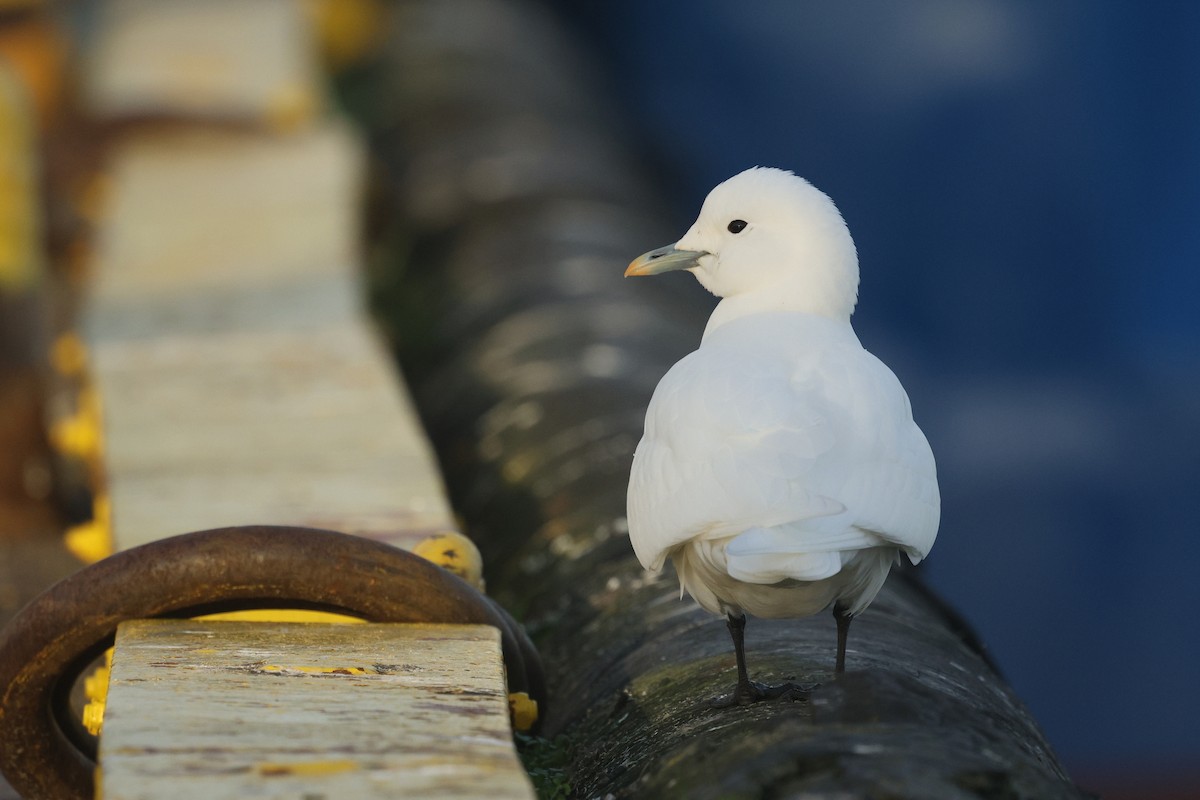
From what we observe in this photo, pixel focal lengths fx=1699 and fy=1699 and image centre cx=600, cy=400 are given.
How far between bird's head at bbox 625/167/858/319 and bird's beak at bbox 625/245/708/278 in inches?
2.8

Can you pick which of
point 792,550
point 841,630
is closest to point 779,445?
point 792,550

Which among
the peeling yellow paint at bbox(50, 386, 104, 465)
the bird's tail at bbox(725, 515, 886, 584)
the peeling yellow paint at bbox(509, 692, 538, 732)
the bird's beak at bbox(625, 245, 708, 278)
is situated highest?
the bird's beak at bbox(625, 245, 708, 278)

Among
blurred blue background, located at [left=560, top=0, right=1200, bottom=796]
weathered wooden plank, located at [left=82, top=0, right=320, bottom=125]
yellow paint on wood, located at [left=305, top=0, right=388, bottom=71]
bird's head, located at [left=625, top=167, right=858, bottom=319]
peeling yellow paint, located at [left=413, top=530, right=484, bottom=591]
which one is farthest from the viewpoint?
yellow paint on wood, located at [left=305, top=0, right=388, bottom=71]

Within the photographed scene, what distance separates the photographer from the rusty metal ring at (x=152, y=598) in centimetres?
303

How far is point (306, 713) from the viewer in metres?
2.79

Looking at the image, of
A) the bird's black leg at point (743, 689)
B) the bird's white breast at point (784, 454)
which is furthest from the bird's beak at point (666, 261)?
the bird's black leg at point (743, 689)

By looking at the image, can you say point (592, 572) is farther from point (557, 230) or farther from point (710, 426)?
point (557, 230)

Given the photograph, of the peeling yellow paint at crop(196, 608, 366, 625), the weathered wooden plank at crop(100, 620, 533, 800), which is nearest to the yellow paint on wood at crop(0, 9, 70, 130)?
the peeling yellow paint at crop(196, 608, 366, 625)

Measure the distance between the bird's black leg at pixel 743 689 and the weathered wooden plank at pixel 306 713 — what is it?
16.3 inches

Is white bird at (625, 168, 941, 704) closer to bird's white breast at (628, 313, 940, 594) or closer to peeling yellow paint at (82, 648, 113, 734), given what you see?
bird's white breast at (628, 313, 940, 594)

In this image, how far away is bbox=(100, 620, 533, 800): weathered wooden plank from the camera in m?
2.53

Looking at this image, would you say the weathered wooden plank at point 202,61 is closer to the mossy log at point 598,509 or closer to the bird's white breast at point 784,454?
the mossy log at point 598,509

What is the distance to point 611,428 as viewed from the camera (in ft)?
16.6

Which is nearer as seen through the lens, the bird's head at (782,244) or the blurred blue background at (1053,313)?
the bird's head at (782,244)
